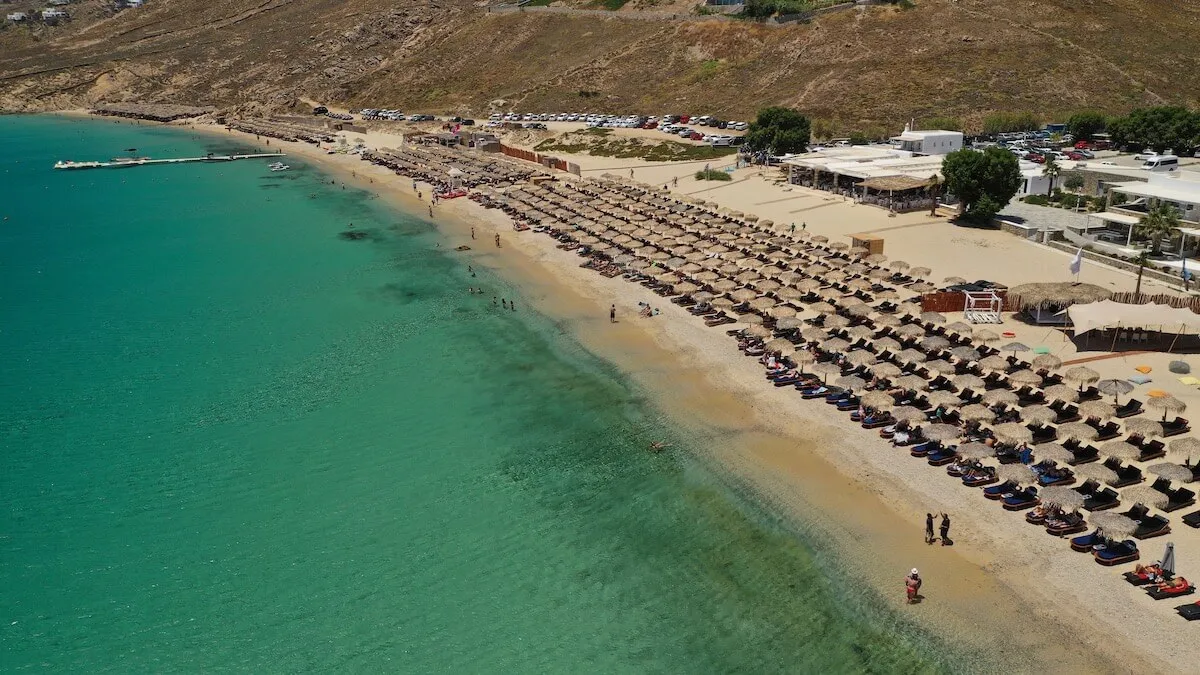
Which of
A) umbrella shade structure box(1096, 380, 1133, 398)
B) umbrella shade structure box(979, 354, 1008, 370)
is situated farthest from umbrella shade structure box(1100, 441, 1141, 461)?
umbrella shade structure box(979, 354, 1008, 370)

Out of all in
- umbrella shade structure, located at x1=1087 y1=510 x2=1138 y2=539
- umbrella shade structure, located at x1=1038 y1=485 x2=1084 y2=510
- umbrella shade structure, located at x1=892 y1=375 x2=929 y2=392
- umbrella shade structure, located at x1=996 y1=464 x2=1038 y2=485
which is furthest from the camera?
umbrella shade structure, located at x1=892 y1=375 x2=929 y2=392

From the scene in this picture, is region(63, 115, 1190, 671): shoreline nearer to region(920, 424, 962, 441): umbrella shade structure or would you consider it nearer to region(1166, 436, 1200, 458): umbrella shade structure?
region(920, 424, 962, 441): umbrella shade structure

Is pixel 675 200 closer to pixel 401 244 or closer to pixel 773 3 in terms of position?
pixel 401 244

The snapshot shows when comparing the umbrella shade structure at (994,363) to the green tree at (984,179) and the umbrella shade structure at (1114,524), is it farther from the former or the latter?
the green tree at (984,179)

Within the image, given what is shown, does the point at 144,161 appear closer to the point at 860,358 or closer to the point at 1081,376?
the point at 860,358

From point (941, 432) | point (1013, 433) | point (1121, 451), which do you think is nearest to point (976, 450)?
point (941, 432)

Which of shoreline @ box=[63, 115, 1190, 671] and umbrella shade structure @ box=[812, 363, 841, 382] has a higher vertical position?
umbrella shade structure @ box=[812, 363, 841, 382]
